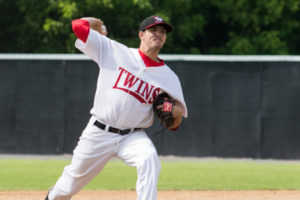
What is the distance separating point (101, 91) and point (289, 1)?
563 inches

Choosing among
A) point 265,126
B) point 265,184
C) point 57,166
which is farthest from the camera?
point 265,126

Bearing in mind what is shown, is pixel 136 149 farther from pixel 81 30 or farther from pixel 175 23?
pixel 175 23

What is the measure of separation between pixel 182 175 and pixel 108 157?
502 cm

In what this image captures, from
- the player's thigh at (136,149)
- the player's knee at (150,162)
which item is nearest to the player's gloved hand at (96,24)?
the player's thigh at (136,149)

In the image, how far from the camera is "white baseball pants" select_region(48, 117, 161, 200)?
4.86 metres

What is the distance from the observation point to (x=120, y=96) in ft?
16.7

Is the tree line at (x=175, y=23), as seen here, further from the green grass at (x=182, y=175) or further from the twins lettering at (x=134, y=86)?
the twins lettering at (x=134, y=86)

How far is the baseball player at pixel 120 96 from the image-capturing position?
5.09 m

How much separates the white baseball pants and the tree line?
11.6 m

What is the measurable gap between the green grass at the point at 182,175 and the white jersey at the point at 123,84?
3608 mm

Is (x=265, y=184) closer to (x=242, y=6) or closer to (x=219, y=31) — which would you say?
(x=242, y=6)

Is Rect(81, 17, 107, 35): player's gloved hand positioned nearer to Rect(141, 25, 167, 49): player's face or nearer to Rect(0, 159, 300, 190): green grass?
Rect(141, 25, 167, 49): player's face

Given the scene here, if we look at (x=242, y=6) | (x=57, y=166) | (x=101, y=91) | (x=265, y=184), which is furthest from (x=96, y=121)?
(x=242, y=6)

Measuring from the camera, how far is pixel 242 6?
721 inches
